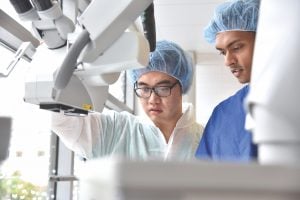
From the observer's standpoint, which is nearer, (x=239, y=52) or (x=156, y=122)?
(x=239, y=52)

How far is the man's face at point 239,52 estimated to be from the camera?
1.39 metres

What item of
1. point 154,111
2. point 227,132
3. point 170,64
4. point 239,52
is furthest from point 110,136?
point 239,52

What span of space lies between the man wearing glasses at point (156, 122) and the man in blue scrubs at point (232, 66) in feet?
0.85

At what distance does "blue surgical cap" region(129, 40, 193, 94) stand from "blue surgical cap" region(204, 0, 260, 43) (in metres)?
0.35

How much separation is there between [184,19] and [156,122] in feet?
7.04

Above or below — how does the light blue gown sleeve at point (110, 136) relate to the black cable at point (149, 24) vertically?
below

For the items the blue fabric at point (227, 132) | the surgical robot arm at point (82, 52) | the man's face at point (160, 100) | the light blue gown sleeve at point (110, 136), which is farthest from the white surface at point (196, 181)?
the man's face at point (160, 100)

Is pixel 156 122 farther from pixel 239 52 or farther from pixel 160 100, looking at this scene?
pixel 239 52

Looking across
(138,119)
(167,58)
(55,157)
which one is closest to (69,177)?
(55,157)

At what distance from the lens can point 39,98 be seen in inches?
35.7

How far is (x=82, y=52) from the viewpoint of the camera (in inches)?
31.6

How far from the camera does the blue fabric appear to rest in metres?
1.36

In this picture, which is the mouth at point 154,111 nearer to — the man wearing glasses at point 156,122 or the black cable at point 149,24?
the man wearing glasses at point 156,122

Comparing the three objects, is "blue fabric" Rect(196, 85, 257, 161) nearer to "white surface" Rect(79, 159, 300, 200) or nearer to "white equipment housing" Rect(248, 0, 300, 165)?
"white equipment housing" Rect(248, 0, 300, 165)
